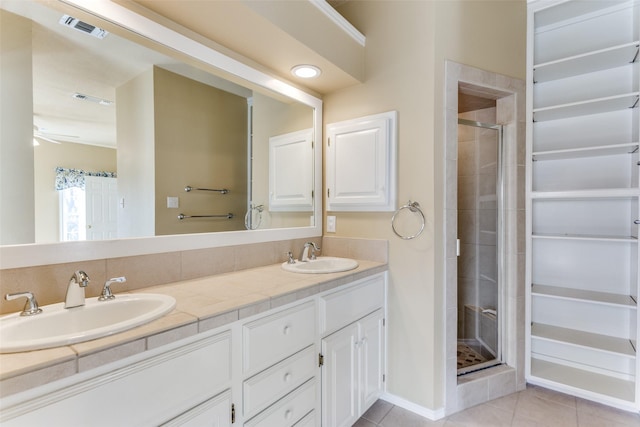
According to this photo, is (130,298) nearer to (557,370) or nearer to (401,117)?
(401,117)

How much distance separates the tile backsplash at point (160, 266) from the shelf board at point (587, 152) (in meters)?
1.39

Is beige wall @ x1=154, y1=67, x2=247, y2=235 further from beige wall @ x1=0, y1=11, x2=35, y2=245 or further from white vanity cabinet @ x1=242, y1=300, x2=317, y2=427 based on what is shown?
white vanity cabinet @ x1=242, y1=300, x2=317, y2=427

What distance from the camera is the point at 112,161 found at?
4.28 feet

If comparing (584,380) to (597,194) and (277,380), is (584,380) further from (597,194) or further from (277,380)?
(277,380)

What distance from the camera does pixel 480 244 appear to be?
7.57 ft

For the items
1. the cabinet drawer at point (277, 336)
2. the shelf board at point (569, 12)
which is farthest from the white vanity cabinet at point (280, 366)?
the shelf board at point (569, 12)

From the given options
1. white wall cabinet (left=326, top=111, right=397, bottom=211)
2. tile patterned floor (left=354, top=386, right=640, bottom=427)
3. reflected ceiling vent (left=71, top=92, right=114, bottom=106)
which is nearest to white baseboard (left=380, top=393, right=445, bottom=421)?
tile patterned floor (left=354, top=386, right=640, bottom=427)

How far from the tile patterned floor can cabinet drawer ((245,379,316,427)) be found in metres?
0.61

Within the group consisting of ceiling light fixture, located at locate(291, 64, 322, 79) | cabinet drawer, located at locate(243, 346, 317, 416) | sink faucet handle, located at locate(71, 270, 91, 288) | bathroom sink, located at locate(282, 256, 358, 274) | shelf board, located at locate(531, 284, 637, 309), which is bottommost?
cabinet drawer, located at locate(243, 346, 317, 416)

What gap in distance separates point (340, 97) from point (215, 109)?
0.94 metres

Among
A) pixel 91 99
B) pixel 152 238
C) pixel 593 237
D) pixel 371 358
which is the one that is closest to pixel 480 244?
pixel 593 237

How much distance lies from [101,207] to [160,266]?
1.15ft

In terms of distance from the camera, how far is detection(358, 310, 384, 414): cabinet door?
1771 millimetres

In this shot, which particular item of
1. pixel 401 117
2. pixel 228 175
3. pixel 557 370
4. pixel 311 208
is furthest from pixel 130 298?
pixel 557 370
